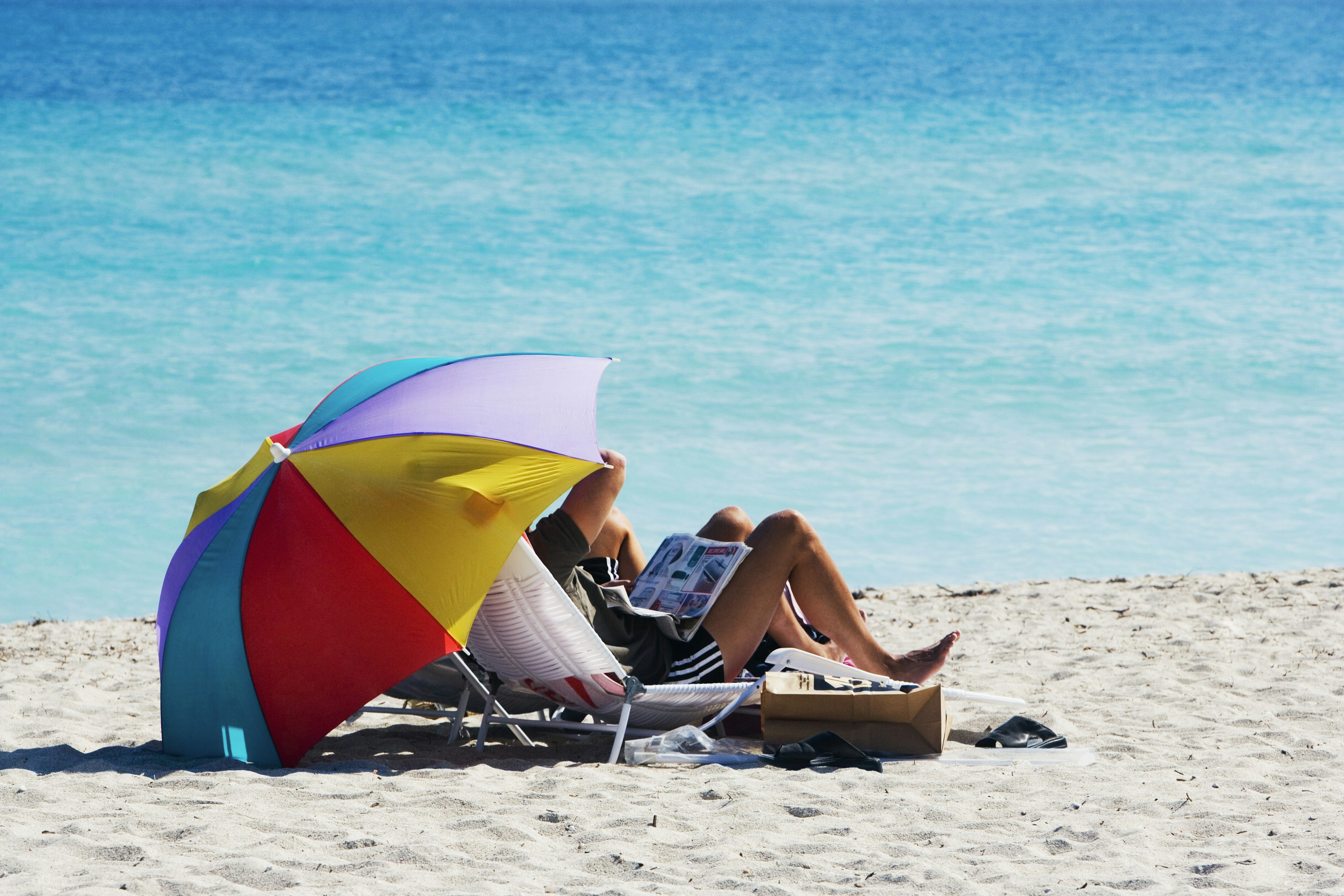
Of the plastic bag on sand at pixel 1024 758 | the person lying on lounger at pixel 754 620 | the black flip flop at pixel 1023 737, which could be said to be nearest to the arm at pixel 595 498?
the person lying on lounger at pixel 754 620

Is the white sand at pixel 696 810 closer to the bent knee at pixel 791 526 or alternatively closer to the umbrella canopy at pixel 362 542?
the umbrella canopy at pixel 362 542

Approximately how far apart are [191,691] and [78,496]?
19.4 feet

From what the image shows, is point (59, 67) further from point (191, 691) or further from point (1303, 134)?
point (191, 691)

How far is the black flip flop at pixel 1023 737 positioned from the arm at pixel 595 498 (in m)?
1.34

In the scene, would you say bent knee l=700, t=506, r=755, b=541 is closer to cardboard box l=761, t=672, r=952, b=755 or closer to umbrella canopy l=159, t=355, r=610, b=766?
cardboard box l=761, t=672, r=952, b=755

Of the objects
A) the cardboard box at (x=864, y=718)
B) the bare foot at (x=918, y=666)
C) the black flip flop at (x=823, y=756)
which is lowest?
the black flip flop at (x=823, y=756)

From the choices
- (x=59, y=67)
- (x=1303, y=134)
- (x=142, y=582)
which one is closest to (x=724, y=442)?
(x=142, y=582)

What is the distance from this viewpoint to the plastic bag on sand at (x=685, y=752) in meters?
3.81

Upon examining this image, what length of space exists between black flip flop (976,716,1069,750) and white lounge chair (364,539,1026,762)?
0.23 ft

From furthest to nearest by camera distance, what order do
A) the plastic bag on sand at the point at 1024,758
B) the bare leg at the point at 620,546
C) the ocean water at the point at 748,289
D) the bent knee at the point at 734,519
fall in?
the ocean water at the point at 748,289
the bare leg at the point at 620,546
the bent knee at the point at 734,519
the plastic bag on sand at the point at 1024,758

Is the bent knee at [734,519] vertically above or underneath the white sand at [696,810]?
above

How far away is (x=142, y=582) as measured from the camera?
7.74 meters

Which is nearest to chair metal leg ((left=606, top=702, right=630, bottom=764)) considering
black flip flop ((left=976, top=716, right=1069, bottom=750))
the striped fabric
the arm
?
the striped fabric

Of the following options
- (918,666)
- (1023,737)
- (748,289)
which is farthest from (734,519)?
(748,289)
